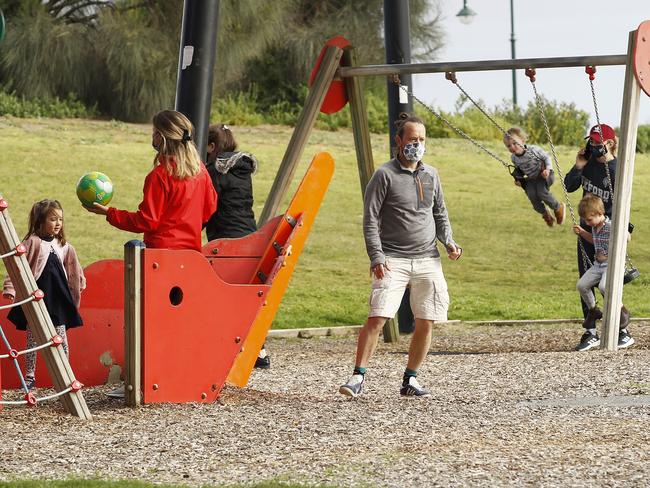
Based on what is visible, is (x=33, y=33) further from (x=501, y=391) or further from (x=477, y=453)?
(x=477, y=453)

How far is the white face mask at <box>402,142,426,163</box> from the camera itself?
23.8 feet

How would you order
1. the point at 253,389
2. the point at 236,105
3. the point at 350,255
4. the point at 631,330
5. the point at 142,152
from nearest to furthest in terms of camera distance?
the point at 253,389, the point at 631,330, the point at 350,255, the point at 142,152, the point at 236,105

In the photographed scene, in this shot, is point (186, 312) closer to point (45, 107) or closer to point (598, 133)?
point (598, 133)

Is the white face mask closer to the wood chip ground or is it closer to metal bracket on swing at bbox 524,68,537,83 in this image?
the wood chip ground

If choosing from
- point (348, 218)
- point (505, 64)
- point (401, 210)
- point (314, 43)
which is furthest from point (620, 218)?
point (314, 43)

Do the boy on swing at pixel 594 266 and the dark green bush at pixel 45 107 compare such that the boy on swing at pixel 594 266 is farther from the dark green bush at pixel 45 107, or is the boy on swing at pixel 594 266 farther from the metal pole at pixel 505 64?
the dark green bush at pixel 45 107

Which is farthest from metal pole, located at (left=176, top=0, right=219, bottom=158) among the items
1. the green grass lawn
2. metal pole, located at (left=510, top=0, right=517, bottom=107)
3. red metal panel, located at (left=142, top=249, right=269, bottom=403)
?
metal pole, located at (left=510, top=0, right=517, bottom=107)

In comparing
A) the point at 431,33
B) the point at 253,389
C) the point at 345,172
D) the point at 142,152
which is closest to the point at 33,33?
the point at 142,152

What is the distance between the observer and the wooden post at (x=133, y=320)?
688cm

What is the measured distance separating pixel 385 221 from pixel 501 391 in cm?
140

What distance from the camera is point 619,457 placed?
5348 mm

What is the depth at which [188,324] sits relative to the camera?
7133 mm

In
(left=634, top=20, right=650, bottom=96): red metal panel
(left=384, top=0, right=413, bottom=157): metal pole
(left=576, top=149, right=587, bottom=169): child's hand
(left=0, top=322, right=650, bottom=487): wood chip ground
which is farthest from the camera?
(left=384, top=0, right=413, bottom=157): metal pole

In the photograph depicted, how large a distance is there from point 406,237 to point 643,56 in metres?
3.61
